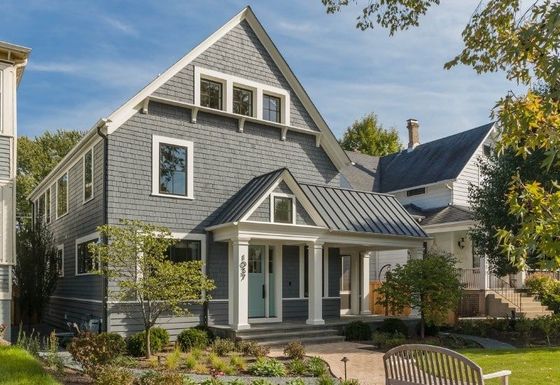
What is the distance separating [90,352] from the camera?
897 cm

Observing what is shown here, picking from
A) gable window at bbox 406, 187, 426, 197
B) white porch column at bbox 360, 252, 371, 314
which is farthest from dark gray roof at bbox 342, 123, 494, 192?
white porch column at bbox 360, 252, 371, 314

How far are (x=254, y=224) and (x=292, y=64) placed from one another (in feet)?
19.5

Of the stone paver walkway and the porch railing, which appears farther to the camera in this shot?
the porch railing

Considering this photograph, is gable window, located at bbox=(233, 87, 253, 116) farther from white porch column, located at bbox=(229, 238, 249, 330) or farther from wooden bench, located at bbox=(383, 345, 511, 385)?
wooden bench, located at bbox=(383, 345, 511, 385)

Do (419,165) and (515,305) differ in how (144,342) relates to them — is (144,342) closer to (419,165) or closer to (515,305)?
(515,305)

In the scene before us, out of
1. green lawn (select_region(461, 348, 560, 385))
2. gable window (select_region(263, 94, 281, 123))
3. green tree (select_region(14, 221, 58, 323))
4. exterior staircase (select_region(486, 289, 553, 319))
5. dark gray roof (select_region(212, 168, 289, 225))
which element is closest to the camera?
green lawn (select_region(461, 348, 560, 385))

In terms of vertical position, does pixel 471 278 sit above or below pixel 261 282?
below

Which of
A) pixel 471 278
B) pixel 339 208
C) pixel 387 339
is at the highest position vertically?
pixel 339 208

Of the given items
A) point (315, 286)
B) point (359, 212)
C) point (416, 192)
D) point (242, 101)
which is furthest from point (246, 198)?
point (416, 192)

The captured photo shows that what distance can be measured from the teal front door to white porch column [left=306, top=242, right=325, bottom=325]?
4.67 feet

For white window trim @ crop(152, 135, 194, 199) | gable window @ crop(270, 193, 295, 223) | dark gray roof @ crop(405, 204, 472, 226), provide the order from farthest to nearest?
dark gray roof @ crop(405, 204, 472, 226)
gable window @ crop(270, 193, 295, 223)
white window trim @ crop(152, 135, 194, 199)

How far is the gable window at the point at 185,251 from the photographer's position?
15750 mm

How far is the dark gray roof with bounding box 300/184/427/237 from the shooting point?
1683cm

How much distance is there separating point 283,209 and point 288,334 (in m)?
3.31
